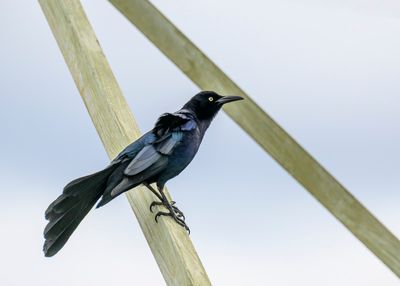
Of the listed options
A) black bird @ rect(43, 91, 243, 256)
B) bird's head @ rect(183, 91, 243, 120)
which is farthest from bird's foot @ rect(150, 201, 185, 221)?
bird's head @ rect(183, 91, 243, 120)

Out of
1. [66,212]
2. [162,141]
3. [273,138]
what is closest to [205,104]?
[273,138]

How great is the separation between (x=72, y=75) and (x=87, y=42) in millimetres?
143

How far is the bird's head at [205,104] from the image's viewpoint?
246 cm

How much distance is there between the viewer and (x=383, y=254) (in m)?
2.57

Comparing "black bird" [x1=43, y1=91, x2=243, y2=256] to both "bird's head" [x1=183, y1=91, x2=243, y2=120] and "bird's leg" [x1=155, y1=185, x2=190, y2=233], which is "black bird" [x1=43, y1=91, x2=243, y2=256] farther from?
"bird's head" [x1=183, y1=91, x2=243, y2=120]

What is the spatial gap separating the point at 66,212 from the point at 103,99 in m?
0.38

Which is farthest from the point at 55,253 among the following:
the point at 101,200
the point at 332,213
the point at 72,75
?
the point at 332,213

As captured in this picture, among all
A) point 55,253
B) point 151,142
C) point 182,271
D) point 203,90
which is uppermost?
point 203,90

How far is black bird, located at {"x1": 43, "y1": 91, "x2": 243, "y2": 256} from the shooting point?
198cm

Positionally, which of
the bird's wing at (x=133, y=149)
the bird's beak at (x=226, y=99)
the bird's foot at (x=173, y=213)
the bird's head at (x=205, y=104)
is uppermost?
the bird's head at (x=205, y=104)

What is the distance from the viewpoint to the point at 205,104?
2480 mm

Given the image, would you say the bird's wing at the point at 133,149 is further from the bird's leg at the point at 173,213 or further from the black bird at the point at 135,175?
the bird's leg at the point at 173,213

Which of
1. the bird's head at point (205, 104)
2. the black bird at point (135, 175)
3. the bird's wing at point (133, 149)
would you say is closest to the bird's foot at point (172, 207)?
the black bird at point (135, 175)

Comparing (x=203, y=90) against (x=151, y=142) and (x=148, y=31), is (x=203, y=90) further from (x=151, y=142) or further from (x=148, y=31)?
(x=151, y=142)
